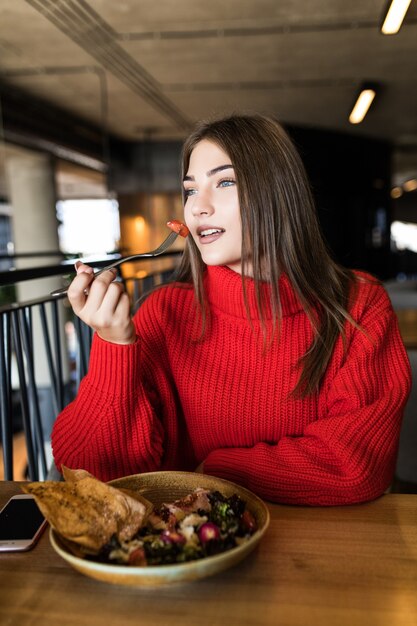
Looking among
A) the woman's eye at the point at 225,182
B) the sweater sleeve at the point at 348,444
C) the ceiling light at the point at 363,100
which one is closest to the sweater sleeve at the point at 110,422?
the sweater sleeve at the point at 348,444

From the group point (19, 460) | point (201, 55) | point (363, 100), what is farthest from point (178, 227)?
point (363, 100)

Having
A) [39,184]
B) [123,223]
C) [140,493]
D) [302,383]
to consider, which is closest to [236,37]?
[39,184]

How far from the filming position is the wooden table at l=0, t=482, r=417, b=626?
63 cm

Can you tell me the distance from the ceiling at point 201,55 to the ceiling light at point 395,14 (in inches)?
14.4

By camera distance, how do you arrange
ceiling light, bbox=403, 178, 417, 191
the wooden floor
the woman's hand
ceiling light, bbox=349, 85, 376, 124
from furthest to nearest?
1. ceiling light, bbox=403, 178, 417, 191
2. ceiling light, bbox=349, 85, 376, 124
3. the wooden floor
4. the woman's hand

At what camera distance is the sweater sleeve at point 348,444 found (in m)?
0.98

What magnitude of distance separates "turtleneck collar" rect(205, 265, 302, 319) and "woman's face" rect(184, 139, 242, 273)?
6cm

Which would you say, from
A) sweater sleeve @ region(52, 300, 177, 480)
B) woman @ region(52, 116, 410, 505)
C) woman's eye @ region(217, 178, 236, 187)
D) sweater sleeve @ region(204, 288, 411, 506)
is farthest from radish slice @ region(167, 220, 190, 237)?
sweater sleeve @ region(204, 288, 411, 506)

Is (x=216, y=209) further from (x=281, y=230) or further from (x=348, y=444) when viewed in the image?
(x=348, y=444)

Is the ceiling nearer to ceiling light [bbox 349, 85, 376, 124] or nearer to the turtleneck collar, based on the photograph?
ceiling light [bbox 349, 85, 376, 124]

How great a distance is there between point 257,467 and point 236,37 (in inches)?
170

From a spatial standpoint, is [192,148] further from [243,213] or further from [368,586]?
[368,586]

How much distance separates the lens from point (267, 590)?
26.5 inches

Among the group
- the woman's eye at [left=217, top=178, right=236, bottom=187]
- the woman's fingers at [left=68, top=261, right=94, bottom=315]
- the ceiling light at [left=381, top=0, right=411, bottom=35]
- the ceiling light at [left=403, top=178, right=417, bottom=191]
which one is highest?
the ceiling light at [left=403, top=178, right=417, bottom=191]
